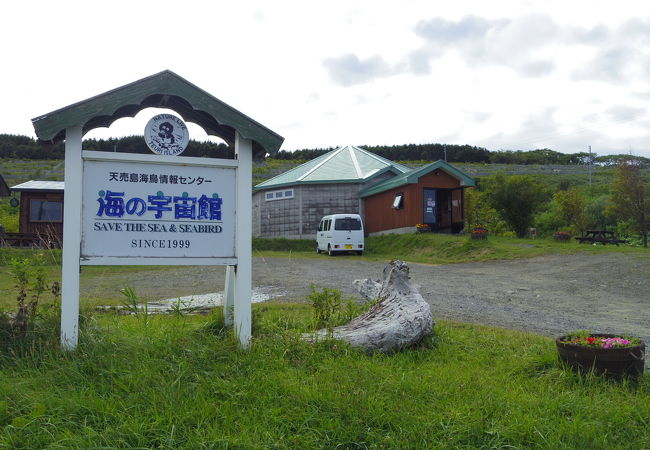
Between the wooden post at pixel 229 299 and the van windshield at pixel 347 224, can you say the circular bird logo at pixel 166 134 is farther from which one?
the van windshield at pixel 347 224

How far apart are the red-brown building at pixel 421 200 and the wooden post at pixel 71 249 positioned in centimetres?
1859

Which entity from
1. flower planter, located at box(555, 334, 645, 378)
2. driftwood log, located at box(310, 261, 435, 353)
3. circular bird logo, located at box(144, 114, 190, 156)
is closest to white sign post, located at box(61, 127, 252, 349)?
circular bird logo, located at box(144, 114, 190, 156)

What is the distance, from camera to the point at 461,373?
13.7ft

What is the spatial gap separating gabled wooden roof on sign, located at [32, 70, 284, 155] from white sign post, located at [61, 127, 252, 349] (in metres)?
0.14

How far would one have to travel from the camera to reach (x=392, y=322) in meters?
4.95

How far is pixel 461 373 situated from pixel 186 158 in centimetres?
305

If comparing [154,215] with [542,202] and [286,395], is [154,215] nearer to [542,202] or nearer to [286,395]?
[286,395]

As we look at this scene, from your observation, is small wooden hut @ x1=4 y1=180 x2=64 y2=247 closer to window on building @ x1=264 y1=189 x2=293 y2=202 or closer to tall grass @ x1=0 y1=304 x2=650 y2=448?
window on building @ x1=264 y1=189 x2=293 y2=202

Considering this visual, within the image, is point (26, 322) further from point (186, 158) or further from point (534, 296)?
point (534, 296)

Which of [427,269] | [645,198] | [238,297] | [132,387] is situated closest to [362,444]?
[132,387]

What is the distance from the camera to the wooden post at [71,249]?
4324 mm

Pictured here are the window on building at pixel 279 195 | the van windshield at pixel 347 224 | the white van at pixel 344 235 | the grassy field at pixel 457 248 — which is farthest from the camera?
the window on building at pixel 279 195

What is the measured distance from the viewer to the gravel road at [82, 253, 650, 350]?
290 inches

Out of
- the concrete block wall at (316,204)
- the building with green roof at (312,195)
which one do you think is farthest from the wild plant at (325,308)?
the building with green roof at (312,195)
